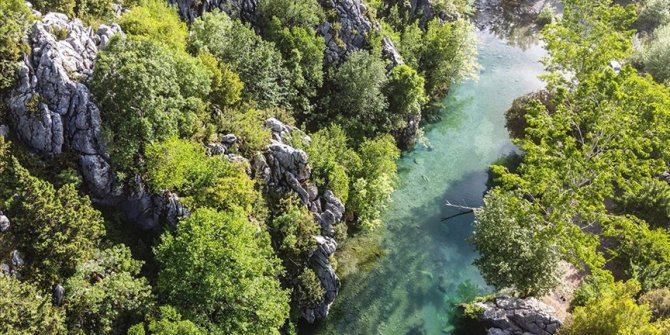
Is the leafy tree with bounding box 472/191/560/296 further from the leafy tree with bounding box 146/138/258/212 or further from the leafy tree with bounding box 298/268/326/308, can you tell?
the leafy tree with bounding box 146/138/258/212

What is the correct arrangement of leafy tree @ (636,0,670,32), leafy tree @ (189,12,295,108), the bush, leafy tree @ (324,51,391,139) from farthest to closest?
1. leafy tree @ (636,0,670,32)
2. leafy tree @ (324,51,391,139)
3. leafy tree @ (189,12,295,108)
4. the bush

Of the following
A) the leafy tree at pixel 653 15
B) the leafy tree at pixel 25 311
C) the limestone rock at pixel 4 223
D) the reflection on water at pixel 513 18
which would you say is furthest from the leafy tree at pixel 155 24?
the leafy tree at pixel 653 15

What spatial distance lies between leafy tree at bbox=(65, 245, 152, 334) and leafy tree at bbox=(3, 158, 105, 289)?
3.55 feet

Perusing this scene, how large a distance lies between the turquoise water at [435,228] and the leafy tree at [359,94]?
6.92m

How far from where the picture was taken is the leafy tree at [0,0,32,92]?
27.9 metres

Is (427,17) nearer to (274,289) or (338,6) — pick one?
(338,6)

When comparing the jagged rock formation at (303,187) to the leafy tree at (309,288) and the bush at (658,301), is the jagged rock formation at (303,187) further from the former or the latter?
the bush at (658,301)

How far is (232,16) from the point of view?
45.7 meters

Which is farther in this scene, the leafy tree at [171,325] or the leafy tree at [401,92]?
the leafy tree at [401,92]

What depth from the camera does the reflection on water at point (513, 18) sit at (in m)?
78.0

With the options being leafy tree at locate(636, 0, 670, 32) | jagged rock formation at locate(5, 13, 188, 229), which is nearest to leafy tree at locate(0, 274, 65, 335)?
jagged rock formation at locate(5, 13, 188, 229)

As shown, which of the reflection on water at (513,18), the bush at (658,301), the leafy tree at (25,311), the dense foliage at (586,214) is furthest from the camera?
the reflection on water at (513,18)

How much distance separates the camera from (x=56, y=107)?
28.9 meters

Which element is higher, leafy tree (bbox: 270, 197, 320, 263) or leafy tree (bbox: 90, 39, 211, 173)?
leafy tree (bbox: 90, 39, 211, 173)
